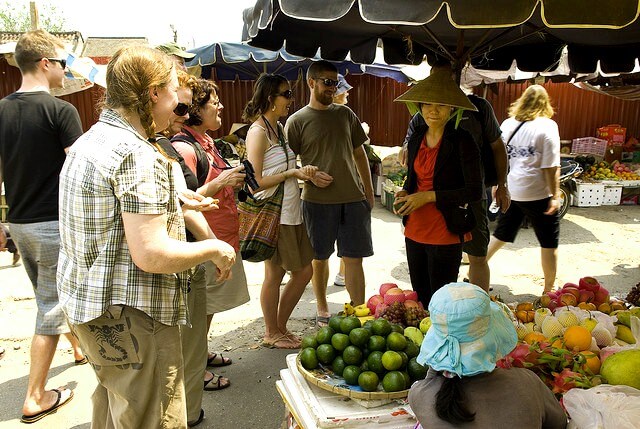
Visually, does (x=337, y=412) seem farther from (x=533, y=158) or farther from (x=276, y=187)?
(x=533, y=158)

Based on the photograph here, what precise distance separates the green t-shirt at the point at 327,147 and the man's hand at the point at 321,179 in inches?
5.4

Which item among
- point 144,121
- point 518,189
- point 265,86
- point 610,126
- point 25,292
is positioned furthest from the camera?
point 610,126

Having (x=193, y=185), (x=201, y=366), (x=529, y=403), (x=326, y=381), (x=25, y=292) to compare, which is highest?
(x=193, y=185)

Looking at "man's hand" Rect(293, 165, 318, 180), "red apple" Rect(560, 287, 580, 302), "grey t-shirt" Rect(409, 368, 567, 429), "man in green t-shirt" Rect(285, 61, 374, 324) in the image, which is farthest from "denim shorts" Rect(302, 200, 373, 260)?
"grey t-shirt" Rect(409, 368, 567, 429)

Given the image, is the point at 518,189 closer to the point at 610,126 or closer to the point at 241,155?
the point at 241,155

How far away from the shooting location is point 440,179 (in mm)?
3236

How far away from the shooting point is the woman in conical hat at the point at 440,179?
3.15m

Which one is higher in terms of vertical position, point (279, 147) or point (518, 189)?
point (279, 147)

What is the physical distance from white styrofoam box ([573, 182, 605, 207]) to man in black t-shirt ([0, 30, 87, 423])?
9232mm

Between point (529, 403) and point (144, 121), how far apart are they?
1.71 meters

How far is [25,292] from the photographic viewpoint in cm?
542

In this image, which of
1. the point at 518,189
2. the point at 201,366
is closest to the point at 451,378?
the point at 201,366

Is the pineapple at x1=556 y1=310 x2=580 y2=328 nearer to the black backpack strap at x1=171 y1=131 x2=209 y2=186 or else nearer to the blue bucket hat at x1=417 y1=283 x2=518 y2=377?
the blue bucket hat at x1=417 y1=283 x2=518 y2=377

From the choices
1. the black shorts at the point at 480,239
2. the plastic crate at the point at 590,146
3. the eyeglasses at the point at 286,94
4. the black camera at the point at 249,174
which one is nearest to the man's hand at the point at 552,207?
the black shorts at the point at 480,239
